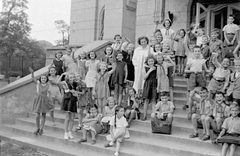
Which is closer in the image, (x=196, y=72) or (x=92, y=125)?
(x=92, y=125)

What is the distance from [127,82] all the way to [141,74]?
0.56m

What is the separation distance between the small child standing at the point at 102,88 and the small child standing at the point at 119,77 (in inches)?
8.1

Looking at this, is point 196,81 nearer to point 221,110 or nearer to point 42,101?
point 221,110

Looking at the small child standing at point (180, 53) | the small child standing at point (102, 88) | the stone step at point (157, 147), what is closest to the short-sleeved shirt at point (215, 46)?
the small child standing at point (180, 53)

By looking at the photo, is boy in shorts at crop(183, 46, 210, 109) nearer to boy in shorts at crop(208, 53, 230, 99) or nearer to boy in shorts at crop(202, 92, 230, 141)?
boy in shorts at crop(208, 53, 230, 99)

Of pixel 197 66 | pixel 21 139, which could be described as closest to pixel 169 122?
pixel 197 66

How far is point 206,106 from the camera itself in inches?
228

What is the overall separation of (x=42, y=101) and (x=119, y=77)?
1977 mm

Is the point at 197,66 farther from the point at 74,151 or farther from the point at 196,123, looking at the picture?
the point at 74,151

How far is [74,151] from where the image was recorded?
618 centimetres

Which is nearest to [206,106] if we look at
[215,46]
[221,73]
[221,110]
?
[221,110]

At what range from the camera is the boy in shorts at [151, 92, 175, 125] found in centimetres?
597

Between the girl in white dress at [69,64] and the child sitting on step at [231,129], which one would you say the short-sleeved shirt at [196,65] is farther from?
the girl in white dress at [69,64]

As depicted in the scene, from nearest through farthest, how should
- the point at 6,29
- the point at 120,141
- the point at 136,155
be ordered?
the point at 136,155
the point at 120,141
the point at 6,29
